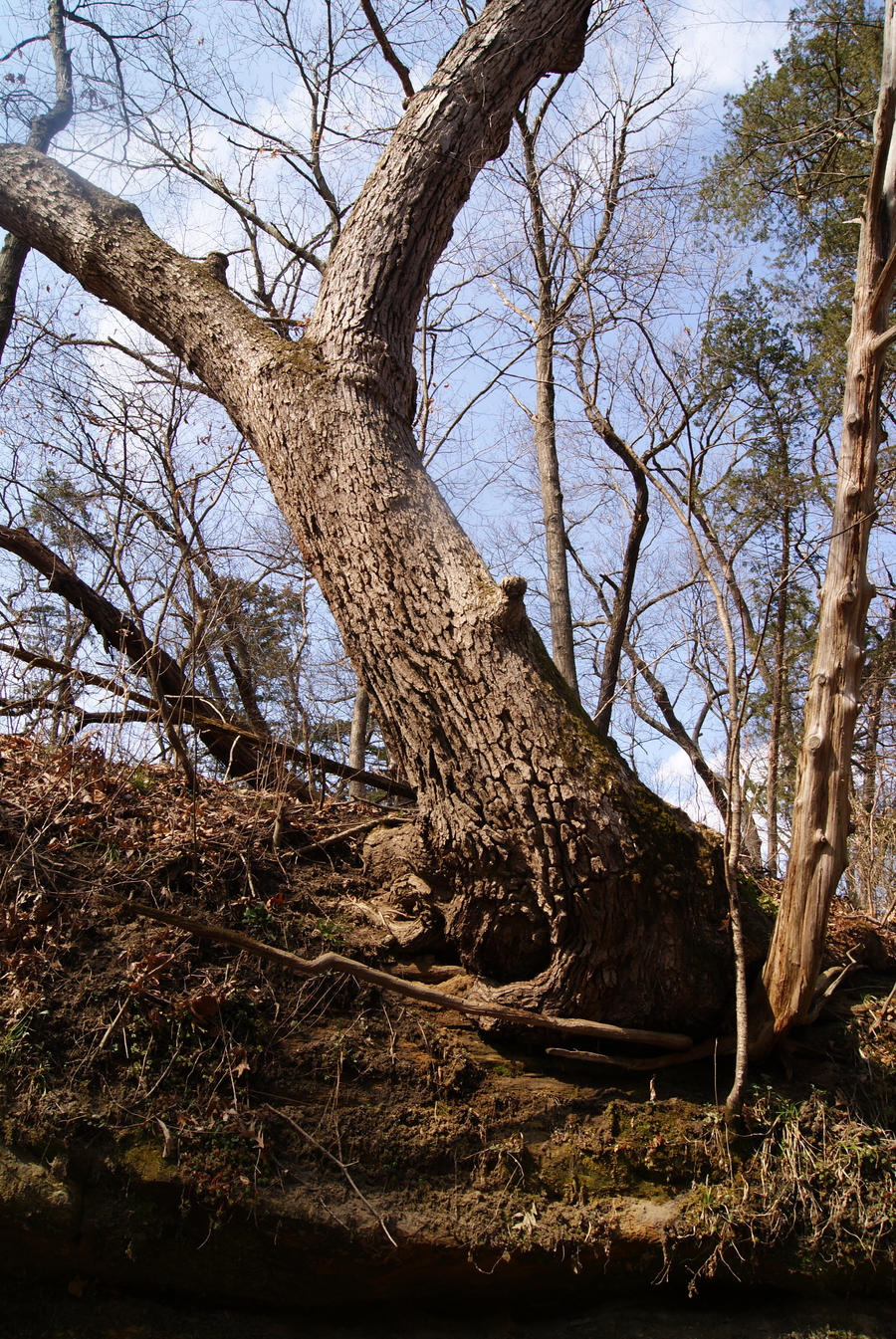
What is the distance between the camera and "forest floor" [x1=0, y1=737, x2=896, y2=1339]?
2.55 m

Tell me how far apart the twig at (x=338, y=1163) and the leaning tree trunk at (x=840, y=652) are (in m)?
1.52

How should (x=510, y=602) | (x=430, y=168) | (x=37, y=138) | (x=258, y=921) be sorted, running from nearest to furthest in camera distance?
(x=510, y=602)
(x=258, y=921)
(x=430, y=168)
(x=37, y=138)

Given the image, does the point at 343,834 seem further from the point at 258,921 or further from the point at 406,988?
the point at 406,988

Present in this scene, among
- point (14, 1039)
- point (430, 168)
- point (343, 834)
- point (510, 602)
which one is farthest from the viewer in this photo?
point (430, 168)

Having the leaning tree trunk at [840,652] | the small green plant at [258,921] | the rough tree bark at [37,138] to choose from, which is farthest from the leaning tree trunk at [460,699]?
the rough tree bark at [37,138]

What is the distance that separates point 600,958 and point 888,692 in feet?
27.4

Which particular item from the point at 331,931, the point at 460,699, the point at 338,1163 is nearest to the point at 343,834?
the point at 331,931

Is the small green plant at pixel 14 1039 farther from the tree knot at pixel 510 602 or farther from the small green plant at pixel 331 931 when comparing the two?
the tree knot at pixel 510 602

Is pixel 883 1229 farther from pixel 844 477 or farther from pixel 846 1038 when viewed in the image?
pixel 844 477

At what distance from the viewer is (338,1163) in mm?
2666

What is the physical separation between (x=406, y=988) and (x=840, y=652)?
1973mm

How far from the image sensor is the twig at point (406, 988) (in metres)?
2.52

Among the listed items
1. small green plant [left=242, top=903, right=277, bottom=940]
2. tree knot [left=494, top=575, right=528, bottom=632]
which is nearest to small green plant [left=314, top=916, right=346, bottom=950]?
small green plant [left=242, top=903, right=277, bottom=940]

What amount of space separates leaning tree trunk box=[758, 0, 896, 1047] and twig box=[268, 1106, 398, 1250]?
59.8 inches
